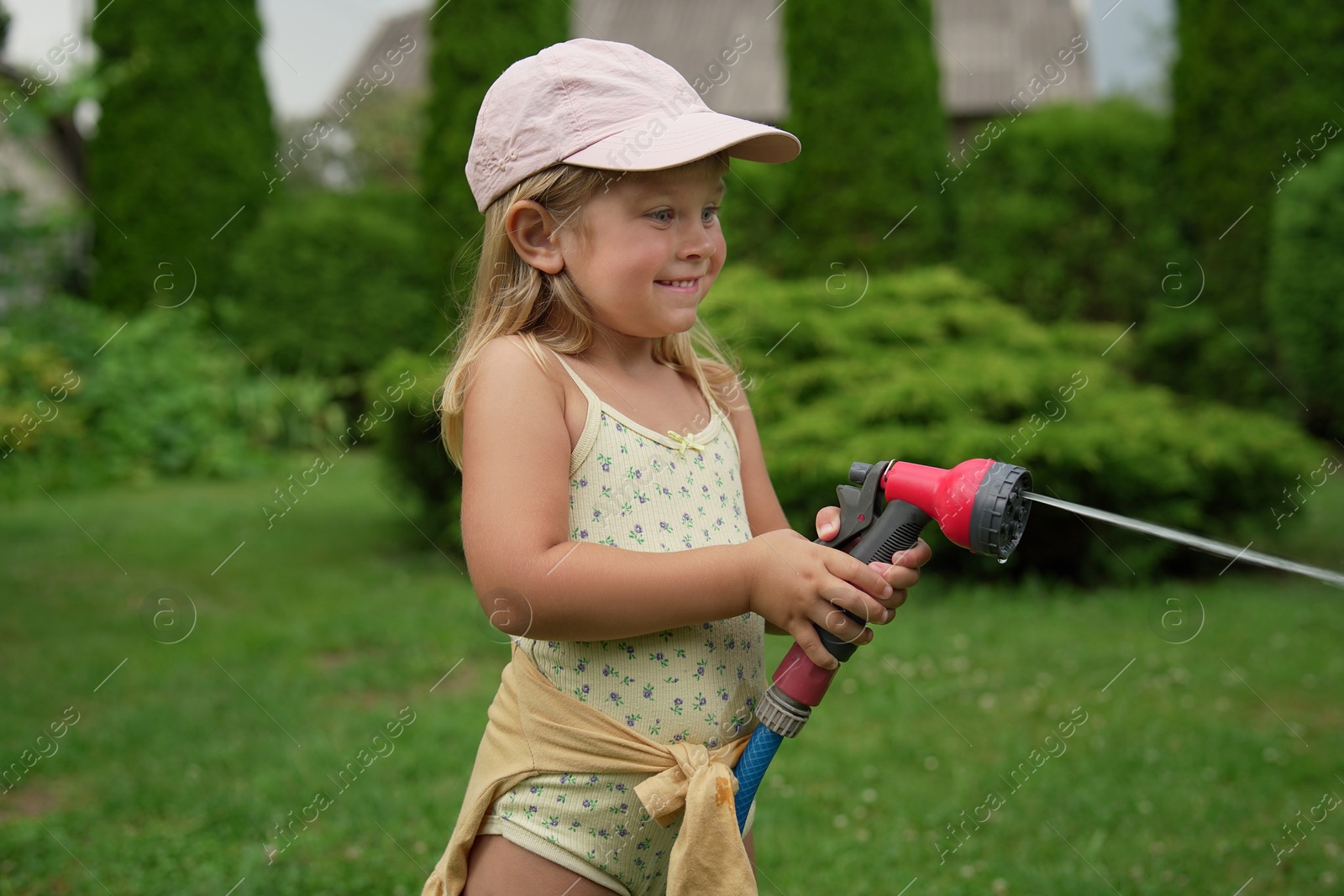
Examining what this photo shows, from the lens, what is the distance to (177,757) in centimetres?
395

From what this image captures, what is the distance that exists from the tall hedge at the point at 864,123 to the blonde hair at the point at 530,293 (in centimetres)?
714

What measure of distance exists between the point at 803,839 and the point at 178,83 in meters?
11.4

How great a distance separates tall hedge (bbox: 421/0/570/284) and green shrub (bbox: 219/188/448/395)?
5042mm

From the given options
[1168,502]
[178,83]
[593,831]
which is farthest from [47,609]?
[178,83]

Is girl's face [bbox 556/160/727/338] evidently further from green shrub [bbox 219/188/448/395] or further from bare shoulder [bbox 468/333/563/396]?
green shrub [bbox 219/188/448/395]

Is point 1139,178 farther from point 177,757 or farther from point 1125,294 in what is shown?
point 177,757


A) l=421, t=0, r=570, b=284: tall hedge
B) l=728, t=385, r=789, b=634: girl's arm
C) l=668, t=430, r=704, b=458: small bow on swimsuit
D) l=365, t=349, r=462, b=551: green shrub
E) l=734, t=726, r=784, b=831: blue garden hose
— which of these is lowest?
l=365, t=349, r=462, b=551: green shrub

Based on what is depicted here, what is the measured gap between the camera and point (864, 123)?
855 cm

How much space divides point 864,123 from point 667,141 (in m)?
7.47

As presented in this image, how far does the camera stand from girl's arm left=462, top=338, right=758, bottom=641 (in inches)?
54.2

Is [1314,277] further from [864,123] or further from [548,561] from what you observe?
[548,561]

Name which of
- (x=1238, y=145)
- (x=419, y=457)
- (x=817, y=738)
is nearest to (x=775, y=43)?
(x=1238, y=145)

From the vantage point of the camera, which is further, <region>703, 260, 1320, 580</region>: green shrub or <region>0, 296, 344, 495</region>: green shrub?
<region>0, 296, 344, 495</region>: green shrub

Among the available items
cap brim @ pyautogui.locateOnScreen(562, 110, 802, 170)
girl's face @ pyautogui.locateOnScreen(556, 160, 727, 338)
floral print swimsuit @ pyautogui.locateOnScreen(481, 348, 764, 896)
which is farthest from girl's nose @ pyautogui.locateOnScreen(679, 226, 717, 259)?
floral print swimsuit @ pyautogui.locateOnScreen(481, 348, 764, 896)
